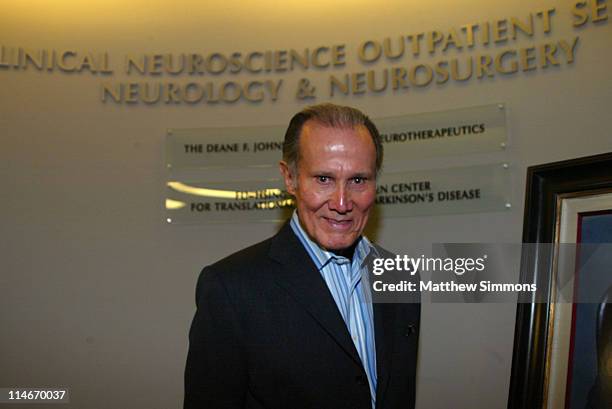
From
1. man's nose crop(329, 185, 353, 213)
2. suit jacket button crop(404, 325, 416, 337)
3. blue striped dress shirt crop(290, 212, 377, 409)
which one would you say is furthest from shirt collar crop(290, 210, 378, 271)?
suit jacket button crop(404, 325, 416, 337)

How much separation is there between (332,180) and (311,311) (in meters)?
0.35

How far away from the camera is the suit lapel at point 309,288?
1512mm

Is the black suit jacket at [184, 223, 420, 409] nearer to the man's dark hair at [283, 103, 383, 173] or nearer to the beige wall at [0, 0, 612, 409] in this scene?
the man's dark hair at [283, 103, 383, 173]

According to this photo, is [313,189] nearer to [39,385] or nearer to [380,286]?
[380,286]

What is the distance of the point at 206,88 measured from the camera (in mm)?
Result: 2537

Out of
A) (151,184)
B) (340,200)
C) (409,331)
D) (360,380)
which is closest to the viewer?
(360,380)

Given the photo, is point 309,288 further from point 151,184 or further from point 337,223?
point 151,184

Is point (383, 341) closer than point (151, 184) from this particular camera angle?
→ Yes

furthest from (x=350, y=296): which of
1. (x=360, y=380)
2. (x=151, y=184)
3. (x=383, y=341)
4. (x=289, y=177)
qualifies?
(x=151, y=184)

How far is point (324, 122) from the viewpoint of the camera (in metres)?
1.65

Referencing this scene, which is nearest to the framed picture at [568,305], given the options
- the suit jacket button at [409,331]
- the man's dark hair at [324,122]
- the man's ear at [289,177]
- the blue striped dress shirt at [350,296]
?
the suit jacket button at [409,331]

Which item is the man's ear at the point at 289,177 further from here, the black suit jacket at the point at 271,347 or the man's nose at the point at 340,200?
the black suit jacket at the point at 271,347

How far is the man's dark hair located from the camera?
165 cm

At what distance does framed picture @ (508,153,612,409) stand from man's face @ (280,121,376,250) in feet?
1.84
